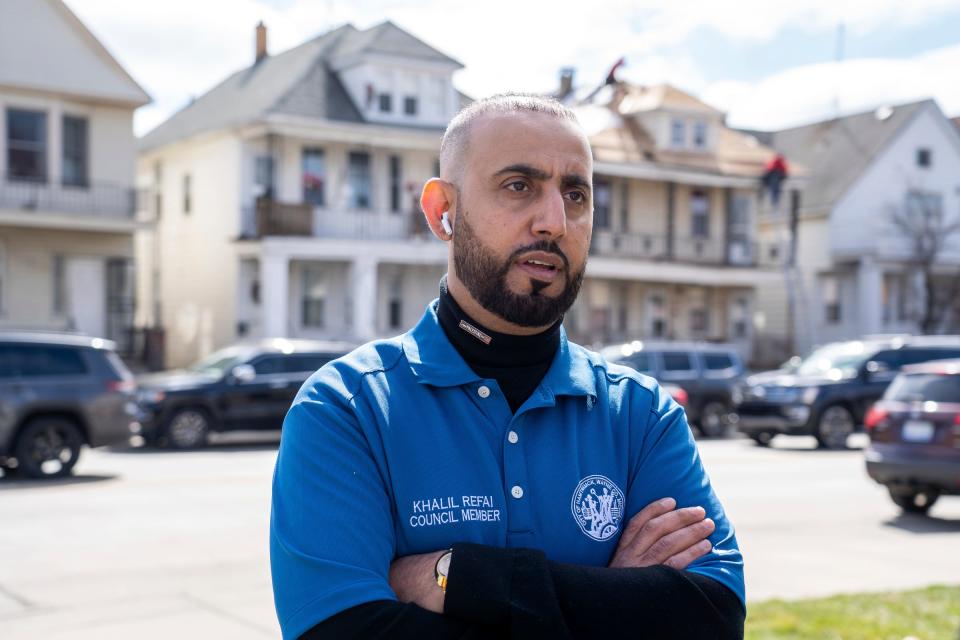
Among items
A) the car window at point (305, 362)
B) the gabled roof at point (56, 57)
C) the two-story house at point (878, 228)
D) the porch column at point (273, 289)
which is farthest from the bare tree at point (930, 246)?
the gabled roof at point (56, 57)

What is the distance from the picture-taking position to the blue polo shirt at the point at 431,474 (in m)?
2.68

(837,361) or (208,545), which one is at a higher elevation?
(837,361)

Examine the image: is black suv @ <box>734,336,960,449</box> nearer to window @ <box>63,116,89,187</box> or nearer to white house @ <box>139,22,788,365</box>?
white house @ <box>139,22,788,365</box>

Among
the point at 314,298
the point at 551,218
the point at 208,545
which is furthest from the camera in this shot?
the point at 314,298

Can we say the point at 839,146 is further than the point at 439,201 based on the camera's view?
Yes

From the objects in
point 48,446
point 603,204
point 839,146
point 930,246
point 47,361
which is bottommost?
point 48,446

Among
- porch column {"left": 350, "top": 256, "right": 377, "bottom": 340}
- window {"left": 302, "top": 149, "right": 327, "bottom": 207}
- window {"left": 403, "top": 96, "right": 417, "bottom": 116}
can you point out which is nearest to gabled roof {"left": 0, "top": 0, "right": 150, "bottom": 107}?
window {"left": 302, "top": 149, "right": 327, "bottom": 207}

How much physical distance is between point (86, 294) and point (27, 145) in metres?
4.02

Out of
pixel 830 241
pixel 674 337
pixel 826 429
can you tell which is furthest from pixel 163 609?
pixel 830 241

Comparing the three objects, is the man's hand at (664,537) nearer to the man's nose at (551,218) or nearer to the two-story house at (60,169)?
the man's nose at (551,218)

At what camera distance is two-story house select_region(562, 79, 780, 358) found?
40125 millimetres

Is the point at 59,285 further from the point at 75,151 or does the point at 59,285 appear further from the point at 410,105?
the point at 410,105

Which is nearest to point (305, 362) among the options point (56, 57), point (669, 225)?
point (56, 57)

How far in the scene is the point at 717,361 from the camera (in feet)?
84.8
